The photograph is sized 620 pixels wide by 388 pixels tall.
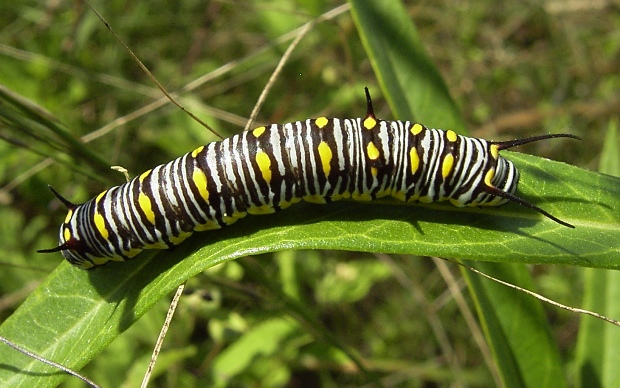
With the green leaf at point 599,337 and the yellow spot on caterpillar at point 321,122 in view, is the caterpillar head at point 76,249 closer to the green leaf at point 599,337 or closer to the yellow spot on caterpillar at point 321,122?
the yellow spot on caterpillar at point 321,122

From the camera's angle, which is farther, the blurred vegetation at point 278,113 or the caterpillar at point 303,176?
the blurred vegetation at point 278,113

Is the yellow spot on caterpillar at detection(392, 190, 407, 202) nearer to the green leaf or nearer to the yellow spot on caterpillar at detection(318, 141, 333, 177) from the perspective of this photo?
the yellow spot on caterpillar at detection(318, 141, 333, 177)

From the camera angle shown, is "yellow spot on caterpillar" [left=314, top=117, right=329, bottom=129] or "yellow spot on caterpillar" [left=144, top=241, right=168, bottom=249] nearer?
"yellow spot on caterpillar" [left=314, top=117, right=329, bottom=129]

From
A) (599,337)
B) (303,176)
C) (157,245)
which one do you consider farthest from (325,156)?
(599,337)

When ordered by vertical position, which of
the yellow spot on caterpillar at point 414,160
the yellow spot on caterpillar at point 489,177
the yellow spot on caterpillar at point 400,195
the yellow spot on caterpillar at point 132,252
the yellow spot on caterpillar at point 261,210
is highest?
the yellow spot on caterpillar at point 132,252

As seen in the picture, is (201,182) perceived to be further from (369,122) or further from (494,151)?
(494,151)

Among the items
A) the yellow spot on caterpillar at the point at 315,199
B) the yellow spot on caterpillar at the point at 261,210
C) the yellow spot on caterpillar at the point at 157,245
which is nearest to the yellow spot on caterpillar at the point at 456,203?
A: the yellow spot on caterpillar at the point at 315,199

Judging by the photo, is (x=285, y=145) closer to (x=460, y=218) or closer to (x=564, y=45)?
(x=460, y=218)

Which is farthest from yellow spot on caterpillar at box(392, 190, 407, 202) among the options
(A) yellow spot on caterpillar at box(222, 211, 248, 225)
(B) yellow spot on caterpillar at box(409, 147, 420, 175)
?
(A) yellow spot on caterpillar at box(222, 211, 248, 225)
